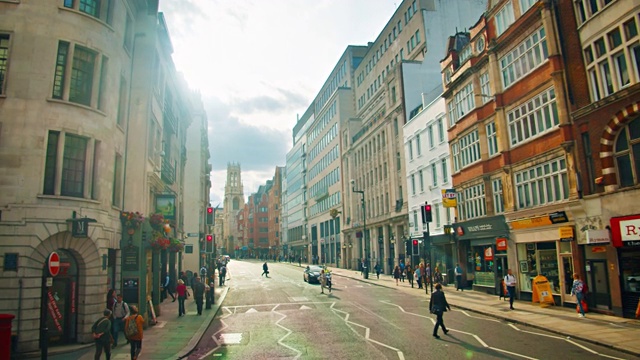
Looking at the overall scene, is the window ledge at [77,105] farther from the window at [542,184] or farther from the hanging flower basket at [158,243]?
the window at [542,184]

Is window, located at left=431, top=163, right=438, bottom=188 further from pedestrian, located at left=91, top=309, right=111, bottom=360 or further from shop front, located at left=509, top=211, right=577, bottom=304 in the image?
pedestrian, located at left=91, top=309, right=111, bottom=360

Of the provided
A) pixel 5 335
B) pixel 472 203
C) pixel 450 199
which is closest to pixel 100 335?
pixel 5 335

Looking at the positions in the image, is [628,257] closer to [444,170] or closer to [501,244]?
[501,244]

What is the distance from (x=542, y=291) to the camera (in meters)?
22.6

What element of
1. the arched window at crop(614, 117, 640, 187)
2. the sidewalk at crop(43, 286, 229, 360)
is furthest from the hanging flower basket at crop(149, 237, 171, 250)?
the arched window at crop(614, 117, 640, 187)

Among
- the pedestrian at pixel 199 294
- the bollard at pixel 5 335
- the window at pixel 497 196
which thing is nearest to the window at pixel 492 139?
the window at pixel 497 196

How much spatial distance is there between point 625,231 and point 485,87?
1420 centimetres

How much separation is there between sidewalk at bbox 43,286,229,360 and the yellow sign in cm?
1638

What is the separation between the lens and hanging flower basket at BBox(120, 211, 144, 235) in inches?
741

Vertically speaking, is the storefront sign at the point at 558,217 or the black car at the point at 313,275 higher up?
the storefront sign at the point at 558,217

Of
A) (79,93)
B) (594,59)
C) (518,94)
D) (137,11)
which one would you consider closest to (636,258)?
(594,59)

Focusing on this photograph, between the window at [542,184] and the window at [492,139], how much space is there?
2792mm

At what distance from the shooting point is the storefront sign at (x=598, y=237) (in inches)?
732

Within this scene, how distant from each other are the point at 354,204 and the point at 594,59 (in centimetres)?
4459
